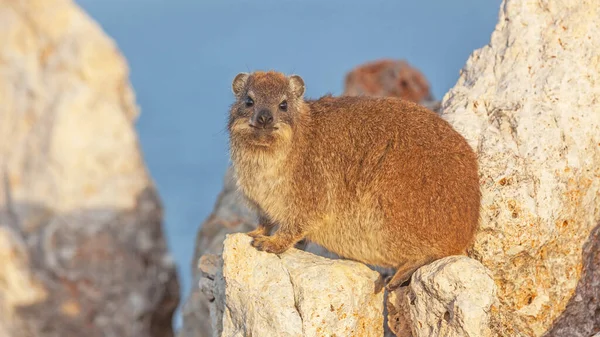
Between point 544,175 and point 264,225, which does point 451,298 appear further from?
point 264,225

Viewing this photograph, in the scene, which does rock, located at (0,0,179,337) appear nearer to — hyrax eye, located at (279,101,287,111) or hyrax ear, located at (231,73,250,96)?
hyrax ear, located at (231,73,250,96)

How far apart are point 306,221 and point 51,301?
8.66 m

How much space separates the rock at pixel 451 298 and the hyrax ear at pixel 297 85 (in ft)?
8.61

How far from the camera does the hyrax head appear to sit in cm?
821

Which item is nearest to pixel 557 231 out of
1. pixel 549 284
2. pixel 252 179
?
pixel 549 284

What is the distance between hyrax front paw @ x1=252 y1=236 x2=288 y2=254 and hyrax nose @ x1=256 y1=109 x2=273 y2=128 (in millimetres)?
1259

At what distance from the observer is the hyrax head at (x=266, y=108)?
323 inches

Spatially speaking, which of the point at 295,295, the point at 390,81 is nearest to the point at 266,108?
the point at 295,295

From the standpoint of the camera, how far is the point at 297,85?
8727 millimetres

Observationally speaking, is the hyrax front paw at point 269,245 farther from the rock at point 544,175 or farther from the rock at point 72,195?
the rock at point 72,195

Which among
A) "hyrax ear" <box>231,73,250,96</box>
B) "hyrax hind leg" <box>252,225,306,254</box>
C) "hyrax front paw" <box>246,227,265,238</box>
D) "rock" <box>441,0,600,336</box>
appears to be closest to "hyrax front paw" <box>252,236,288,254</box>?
"hyrax hind leg" <box>252,225,306,254</box>

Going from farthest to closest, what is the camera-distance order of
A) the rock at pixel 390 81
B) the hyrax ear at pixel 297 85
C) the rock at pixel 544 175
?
1. the rock at pixel 390 81
2. the hyrax ear at pixel 297 85
3. the rock at pixel 544 175

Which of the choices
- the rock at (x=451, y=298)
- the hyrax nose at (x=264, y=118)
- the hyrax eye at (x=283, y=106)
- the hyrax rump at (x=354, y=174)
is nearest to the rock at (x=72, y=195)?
the hyrax rump at (x=354, y=174)

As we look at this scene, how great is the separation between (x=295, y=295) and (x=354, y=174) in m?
1.53
